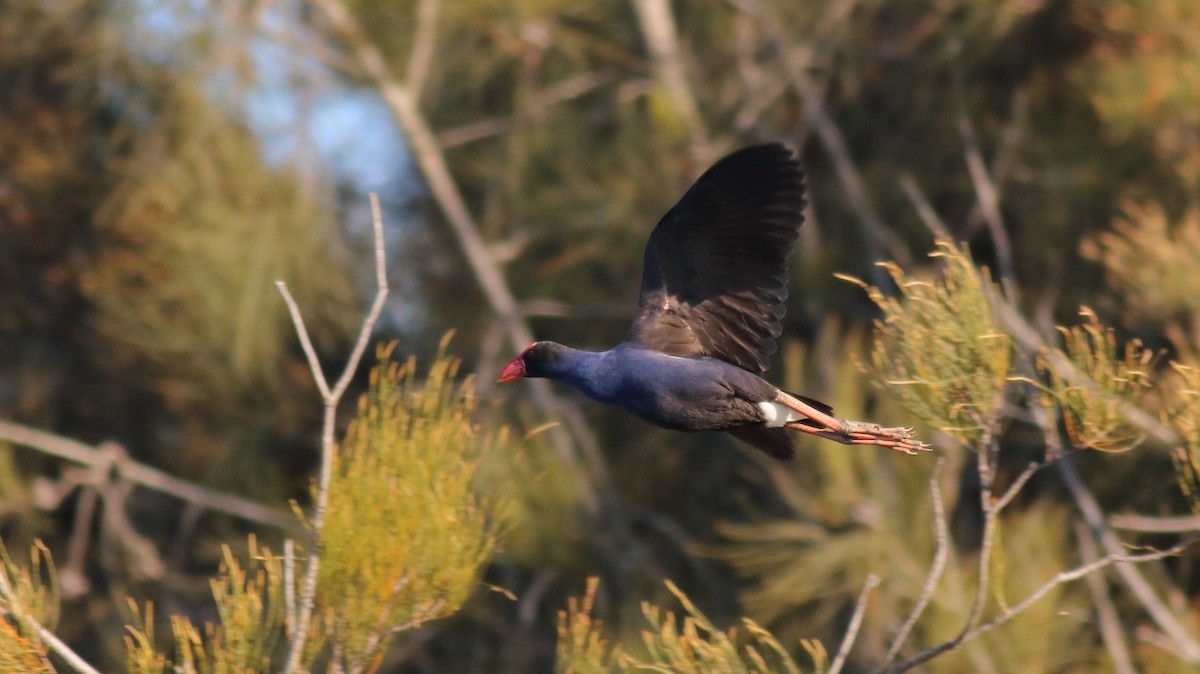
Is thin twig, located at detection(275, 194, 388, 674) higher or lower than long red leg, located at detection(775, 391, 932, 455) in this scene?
higher

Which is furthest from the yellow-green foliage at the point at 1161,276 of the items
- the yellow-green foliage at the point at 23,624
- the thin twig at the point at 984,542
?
the yellow-green foliage at the point at 23,624

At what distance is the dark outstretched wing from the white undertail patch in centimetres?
19

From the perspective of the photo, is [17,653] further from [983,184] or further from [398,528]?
[983,184]

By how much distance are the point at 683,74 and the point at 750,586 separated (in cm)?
199

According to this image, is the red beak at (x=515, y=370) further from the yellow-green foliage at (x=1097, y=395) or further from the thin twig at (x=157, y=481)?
the thin twig at (x=157, y=481)

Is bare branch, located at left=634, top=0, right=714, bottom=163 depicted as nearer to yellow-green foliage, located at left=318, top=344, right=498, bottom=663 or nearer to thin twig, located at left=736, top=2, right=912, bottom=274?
thin twig, located at left=736, top=2, right=912, bottom=274

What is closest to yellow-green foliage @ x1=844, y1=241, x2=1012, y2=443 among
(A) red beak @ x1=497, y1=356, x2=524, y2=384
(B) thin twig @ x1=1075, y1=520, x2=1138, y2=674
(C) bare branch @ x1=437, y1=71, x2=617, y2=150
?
(A) red beak @ x1=497, y1=356, x2=524, y2=384

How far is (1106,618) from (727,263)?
6.56 ft

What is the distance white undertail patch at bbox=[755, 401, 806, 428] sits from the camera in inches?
125

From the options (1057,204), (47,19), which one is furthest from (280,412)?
(1057,204)

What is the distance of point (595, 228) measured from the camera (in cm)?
558

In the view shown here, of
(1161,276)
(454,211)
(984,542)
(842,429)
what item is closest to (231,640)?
(984,542)

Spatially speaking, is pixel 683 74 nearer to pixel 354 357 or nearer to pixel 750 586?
pixel 750 586

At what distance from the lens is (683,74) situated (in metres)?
5.99
